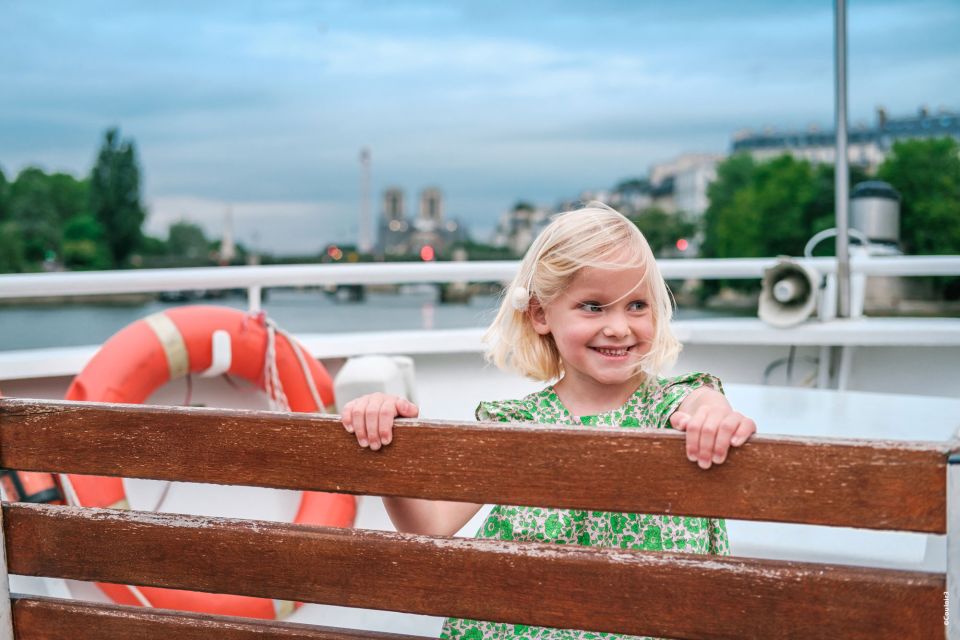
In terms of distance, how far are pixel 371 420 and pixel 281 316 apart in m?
43.7

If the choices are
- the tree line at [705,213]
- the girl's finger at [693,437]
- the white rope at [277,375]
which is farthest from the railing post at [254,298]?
the tree line at [705,213]

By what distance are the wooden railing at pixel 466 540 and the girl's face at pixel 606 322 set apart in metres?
0.40

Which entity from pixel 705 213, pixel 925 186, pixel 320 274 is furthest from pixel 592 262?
pixel 705 213

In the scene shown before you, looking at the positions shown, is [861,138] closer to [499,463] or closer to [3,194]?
[3,194]

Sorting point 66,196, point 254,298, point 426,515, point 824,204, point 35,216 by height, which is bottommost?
point 426,515

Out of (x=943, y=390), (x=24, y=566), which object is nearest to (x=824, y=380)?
(x=943, y=390)

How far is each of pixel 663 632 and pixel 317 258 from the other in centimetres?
2074

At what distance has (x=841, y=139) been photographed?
10.2 ft

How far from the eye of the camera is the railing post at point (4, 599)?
1301mm

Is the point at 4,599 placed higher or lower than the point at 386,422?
lower

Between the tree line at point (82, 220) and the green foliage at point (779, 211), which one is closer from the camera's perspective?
the green foliage at point (779, 211)

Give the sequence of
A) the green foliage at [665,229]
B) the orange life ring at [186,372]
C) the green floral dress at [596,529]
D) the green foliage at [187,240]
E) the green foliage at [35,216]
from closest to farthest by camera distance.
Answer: the green floral dress at [596,529], the orange life ring at [186,372], the green foliage at [35,216], the green foliage at [665,229], the green foliage at [187,240]

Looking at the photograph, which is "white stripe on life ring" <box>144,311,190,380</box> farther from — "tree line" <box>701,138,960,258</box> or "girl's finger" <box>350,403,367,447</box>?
"tree line" <box>701,138,960,258</box>

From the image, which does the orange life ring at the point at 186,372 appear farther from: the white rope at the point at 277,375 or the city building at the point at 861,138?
the city building at the point at 861,138
